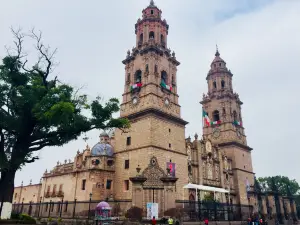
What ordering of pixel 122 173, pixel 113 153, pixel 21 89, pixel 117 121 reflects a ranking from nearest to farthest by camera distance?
pixel 21 89
pixel 117 121
pixel 122 173
pixel 113 153

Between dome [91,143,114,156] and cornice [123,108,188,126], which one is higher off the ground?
cornice [123,108,188,126]

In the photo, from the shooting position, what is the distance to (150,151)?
2891 centimetres

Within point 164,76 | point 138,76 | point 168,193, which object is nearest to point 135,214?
point 168,193

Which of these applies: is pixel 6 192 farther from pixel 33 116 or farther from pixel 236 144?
pixel 236 144

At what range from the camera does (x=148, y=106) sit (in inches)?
1245

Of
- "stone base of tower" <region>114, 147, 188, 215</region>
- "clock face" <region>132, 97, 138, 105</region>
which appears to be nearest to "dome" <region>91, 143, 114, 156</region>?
"stone base of tower" <region>114, 147, 188, 215</region>

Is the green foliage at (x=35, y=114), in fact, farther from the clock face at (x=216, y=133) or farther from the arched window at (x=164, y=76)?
the clock face at (x=216, y=133)

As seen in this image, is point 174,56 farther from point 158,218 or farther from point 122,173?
point 158,218

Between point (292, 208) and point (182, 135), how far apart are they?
62.7ft

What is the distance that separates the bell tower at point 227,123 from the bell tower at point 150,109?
12.6 metres

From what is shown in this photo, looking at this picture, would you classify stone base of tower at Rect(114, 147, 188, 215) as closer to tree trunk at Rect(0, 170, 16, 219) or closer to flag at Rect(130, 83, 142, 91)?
tree trunk at Rect(0, 170, 16, 219)

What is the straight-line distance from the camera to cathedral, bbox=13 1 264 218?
30.4 m

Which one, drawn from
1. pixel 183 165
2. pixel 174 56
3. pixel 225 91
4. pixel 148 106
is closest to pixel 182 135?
pixel 183 165

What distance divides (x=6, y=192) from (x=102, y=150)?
52.5 feet
